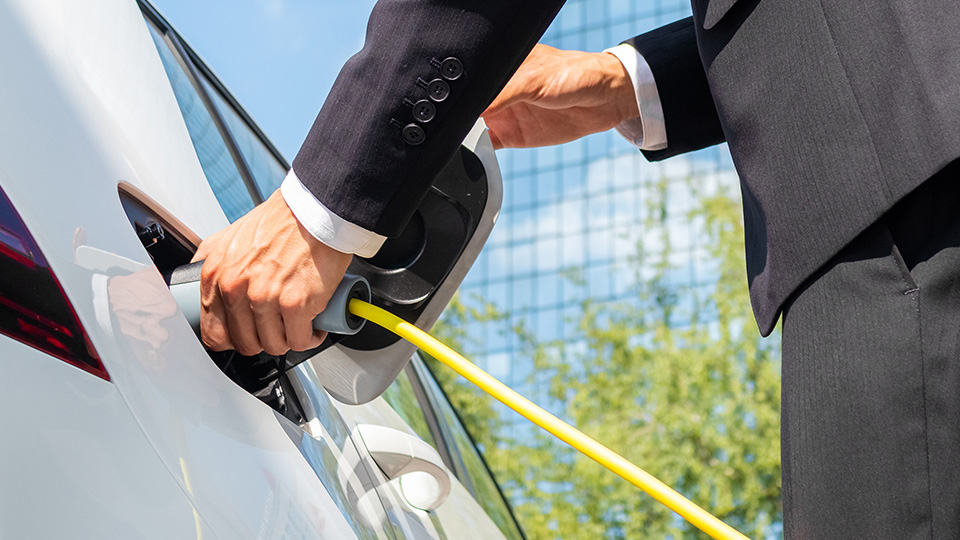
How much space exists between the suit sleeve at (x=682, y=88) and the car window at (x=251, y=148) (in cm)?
77

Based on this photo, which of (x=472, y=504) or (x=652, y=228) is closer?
(x=472, y=504)

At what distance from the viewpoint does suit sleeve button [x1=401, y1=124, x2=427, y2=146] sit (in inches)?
43.0

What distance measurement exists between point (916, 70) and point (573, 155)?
73.8 feet

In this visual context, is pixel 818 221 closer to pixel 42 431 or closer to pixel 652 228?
pixel 42 431

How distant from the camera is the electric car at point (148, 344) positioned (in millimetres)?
683


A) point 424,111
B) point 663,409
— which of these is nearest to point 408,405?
point 424,111

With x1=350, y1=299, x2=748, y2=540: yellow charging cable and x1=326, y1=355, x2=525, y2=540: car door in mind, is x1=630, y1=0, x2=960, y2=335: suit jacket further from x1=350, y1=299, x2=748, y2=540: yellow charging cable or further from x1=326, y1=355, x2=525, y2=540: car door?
x1=326, y1=355, x2=525, y2=540: car door

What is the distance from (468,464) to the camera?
2.15 m

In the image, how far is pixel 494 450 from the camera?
9.59 meters

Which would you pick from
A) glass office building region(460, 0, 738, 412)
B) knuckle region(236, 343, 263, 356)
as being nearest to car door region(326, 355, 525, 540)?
knuckle region(236, 343, 263, 356)

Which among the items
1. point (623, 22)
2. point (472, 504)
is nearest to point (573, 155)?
point (623, 22)

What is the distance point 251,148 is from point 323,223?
88cm

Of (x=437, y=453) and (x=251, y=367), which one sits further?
(x=437, y=453)

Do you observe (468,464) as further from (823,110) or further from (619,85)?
(823,110)
